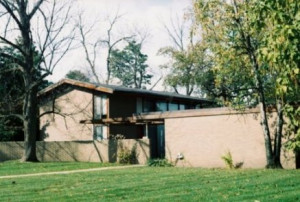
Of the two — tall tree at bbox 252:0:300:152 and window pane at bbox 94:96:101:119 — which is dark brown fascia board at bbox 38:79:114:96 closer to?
window pane at bbox 94:96:101:119

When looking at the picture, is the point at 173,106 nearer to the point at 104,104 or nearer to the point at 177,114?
the point at 104,104

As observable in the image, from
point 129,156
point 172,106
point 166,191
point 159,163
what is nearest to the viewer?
point 166,191

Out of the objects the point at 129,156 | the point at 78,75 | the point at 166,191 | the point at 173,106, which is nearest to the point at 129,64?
the point at 78,75

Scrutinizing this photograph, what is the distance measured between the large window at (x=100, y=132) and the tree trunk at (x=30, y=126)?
15.9ft

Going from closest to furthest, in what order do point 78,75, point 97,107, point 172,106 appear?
1. point 97,107
2. point 172,106
3. point 78,75

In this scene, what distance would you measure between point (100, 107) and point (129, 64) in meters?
40.0

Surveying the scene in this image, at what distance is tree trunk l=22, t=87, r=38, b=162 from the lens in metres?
28.4

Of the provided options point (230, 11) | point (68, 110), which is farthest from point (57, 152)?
point (230, 11)

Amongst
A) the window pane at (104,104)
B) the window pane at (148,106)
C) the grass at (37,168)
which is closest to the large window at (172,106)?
the window pane at (148,106)

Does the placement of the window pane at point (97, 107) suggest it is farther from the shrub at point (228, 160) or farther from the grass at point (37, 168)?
the shrub at point (228, 160)

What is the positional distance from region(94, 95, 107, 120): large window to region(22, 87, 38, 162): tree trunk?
4864mm

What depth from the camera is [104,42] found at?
5609cm

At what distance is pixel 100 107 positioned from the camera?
31.9 metres

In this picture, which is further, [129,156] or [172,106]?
[172,106]
